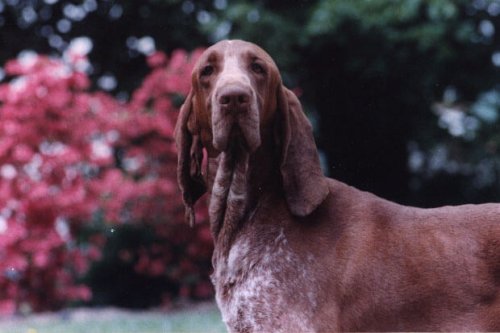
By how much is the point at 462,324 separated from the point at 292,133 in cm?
115

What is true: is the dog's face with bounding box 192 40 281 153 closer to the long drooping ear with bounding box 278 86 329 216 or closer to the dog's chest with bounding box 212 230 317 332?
the long drooping ear with bounding box 278 86 329 216

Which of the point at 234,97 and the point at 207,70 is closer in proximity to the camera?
the point at 234,97

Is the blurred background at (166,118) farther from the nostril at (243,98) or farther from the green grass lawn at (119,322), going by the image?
the nostril at (243,98)

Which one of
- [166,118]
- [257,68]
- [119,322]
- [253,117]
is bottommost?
[119,322]

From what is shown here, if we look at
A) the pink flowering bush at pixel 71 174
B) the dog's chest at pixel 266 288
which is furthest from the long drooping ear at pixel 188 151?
the pink flowering bush at pixel 71 174

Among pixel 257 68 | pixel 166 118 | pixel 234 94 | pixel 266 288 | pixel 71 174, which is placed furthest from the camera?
pixel 166 118

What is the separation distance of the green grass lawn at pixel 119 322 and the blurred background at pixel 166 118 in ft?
0.78

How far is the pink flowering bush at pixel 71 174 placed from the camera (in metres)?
7.43

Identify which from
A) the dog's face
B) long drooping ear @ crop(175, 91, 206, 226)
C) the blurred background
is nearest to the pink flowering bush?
the blurred background

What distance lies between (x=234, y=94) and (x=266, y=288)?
2.84 feet

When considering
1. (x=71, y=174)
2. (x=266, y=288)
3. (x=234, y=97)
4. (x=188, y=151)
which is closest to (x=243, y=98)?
(x=234, y=97)

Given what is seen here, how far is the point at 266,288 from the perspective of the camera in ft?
10.6

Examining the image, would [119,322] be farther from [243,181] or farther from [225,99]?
[225,99]

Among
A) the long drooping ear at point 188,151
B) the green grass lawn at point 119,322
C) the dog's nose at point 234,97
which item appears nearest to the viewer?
the dog's nose at point 234,97
